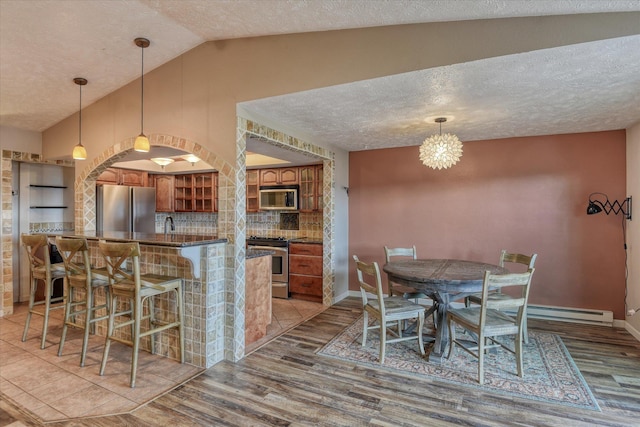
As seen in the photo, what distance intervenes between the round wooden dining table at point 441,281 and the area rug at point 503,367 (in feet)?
0.68

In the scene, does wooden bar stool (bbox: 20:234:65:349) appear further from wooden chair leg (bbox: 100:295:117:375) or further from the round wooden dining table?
the round wooden dining table

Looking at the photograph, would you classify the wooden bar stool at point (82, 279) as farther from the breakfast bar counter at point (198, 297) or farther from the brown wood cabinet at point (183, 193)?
the brown wood cabinet at point (183, 193)

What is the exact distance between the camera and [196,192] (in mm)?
6559

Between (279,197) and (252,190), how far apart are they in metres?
0.65

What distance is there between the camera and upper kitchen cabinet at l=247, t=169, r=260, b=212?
5.92 m

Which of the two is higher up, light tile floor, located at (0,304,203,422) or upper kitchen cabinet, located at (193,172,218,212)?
upper kitchen cabinet, located at (193,172,218,212)

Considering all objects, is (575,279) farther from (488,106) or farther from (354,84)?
(354,84)

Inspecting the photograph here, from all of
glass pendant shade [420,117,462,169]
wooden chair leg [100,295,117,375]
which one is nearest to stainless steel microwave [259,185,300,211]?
glass pendant shade [420,117,462,169]

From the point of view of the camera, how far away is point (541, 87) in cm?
256

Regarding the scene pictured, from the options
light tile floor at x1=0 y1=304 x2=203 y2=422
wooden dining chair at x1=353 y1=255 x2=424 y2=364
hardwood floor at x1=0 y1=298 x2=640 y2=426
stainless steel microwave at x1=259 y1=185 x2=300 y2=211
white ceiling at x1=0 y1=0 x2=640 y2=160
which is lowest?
hardwood floor at x1=0 y1=298 x2=640 y2=426

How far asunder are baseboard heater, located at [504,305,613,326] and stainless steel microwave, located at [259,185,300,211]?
3.70 meters

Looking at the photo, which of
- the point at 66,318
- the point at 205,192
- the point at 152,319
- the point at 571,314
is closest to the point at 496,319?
the point at 571,314

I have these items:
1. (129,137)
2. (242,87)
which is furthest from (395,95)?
(129,137)

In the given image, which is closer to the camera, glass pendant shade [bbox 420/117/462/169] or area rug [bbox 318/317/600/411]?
area rug [bbox 318/317/600/411]
